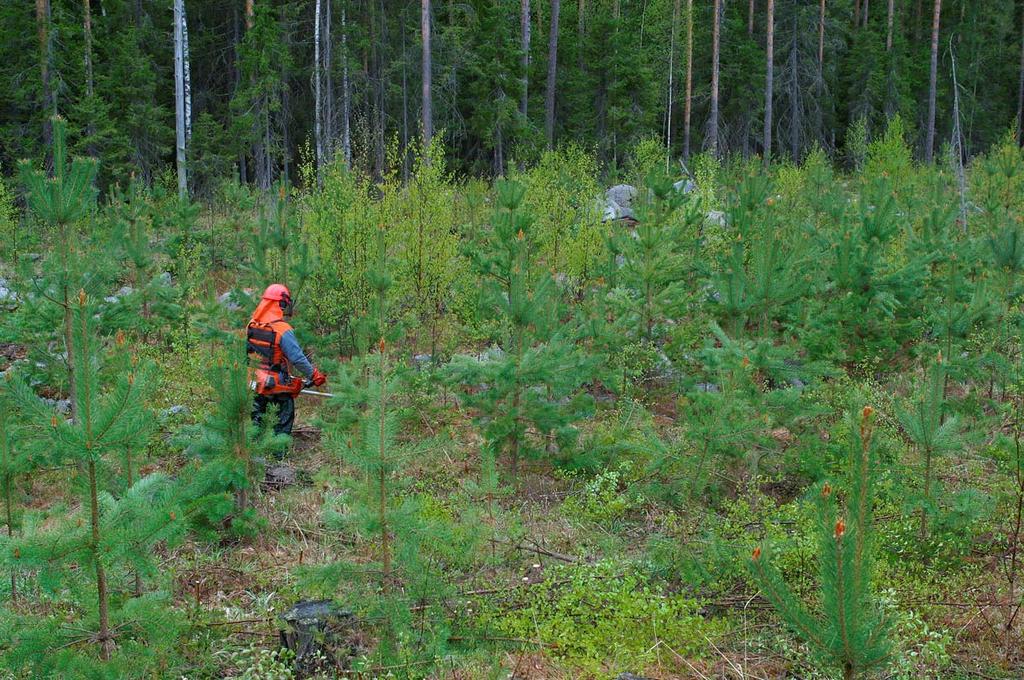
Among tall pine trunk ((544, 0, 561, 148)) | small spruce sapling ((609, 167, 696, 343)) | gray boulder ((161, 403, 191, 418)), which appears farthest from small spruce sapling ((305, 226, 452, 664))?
tall pine trunk ((544, 0, 561, 148))

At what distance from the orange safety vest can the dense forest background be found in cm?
1000

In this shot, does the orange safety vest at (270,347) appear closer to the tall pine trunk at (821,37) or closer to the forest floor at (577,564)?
the forest floor at (577,564)

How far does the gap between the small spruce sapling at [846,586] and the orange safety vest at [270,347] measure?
5458mm

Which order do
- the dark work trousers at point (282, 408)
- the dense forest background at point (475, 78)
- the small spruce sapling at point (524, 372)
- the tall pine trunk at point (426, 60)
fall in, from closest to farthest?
the small spruce sapling at point (524, 372) → the dark work trousers at point (282, 408) → the tall pine trunk at point (426, 60) → the dense forest background at point (475, 78)

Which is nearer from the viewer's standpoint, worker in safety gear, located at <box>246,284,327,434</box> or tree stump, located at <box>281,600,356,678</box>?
tree stump, located at <box>281,600,356,678</box>

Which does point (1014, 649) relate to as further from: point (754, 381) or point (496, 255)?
point (496, 255)

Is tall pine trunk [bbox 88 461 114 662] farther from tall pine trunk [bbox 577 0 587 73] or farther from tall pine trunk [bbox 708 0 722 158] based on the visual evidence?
tall pine trunk [bbox 577 0 587 73]

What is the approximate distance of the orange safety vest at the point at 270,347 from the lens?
24.2 feet

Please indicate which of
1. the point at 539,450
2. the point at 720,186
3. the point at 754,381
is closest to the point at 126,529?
the point at 539,450

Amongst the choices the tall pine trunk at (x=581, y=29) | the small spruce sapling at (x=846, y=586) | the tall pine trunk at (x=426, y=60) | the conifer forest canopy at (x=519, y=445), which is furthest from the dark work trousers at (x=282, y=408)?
the tall pine trunk at (x=581, y=29)

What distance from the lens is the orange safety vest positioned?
24.2ft

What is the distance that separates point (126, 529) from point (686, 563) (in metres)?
3.08

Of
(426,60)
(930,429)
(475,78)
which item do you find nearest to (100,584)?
(930,429)

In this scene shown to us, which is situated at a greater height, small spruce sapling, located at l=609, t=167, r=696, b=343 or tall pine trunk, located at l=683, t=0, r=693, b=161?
tall pine trunk, located at l=683, t=0, r=693, b=161
